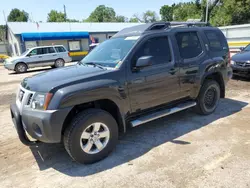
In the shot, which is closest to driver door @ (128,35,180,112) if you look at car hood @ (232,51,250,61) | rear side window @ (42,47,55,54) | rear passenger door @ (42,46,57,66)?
car hood @ (232,51,250,61)

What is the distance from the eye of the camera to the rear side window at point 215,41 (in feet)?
16.2

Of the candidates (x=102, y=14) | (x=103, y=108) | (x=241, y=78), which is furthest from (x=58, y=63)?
(x=102, y=14)

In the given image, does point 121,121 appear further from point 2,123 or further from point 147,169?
point 2,123

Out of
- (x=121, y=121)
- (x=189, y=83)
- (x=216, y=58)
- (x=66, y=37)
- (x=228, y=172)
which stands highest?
→ (x=66, y=37)

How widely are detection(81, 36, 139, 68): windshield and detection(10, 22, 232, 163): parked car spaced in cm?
2

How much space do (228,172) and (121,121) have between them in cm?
169

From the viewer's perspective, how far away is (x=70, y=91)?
2.96 meters

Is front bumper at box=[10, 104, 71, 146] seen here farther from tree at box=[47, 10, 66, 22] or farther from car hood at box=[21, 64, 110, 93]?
tree at box=[47, 10, 66, 22]

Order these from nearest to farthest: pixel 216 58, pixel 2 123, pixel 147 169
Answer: pixel 147 169, pixel 216 58, pixel 2 123

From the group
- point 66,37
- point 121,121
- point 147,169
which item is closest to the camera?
point 147,169

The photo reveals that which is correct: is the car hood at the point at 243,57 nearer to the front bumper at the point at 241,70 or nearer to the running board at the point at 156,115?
the front bumper at the point at 241,70

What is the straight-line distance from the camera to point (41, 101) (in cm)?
298

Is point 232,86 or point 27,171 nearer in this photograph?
point 27,171

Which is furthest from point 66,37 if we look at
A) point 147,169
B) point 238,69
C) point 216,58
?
point 147,169
